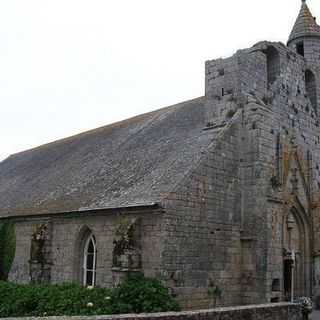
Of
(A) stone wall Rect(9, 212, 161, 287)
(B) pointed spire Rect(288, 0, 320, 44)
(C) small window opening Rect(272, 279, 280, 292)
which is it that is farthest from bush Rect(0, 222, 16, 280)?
(B) pointed spire Rect(288, 0, 320, 44)

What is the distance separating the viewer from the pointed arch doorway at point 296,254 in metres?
16.2

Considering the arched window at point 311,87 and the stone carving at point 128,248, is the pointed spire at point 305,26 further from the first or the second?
the stone carving at point 128,248

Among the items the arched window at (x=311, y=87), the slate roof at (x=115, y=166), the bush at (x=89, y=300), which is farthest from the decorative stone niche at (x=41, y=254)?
the arched window at (x=311, y=87)

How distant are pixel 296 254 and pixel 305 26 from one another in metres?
9.92

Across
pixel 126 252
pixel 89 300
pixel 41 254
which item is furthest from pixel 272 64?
pixel 41 254

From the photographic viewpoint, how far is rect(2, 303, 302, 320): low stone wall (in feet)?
25.4

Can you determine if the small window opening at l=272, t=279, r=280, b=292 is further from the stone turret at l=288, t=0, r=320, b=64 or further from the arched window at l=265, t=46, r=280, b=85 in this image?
the stone turret at l=288, t=0, r=320, b=64

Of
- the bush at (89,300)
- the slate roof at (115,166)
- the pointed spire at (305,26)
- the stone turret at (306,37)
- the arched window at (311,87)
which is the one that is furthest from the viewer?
the pointed spire at (305,26)

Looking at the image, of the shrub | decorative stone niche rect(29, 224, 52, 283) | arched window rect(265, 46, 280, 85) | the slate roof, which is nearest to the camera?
the shrub

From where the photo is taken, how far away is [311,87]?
19.6 m

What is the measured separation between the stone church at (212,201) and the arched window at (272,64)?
0.04 m

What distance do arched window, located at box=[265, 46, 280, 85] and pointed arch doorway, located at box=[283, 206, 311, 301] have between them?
485cm

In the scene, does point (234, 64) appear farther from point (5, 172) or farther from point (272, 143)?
point (5, 172)

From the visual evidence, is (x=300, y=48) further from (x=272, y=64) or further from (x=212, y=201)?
(x=212, y=201)
